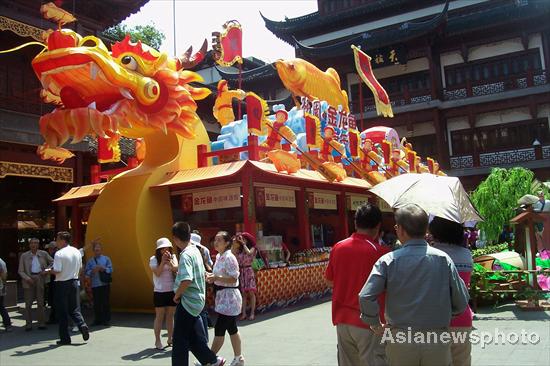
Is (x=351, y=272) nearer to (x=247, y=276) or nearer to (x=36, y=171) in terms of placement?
(x=247, y=276)

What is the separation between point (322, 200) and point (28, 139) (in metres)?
7.78

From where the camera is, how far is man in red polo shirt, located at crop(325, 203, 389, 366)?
11.8 feet

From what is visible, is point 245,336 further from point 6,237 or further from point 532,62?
point 532,62

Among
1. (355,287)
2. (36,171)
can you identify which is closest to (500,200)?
(36,171)

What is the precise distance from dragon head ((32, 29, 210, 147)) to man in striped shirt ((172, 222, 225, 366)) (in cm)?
485

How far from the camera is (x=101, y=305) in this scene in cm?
918

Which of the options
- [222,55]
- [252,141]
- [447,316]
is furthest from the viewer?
[222,55]

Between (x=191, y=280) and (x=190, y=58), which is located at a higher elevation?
(x=190, y=58)

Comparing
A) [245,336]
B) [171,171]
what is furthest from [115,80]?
[245,336]

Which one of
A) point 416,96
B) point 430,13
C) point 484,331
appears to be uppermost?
point 430,13

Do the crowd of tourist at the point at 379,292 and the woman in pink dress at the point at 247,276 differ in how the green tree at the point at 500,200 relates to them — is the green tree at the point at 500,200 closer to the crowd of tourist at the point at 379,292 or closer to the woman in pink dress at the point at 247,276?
the woman in pink dress at the point at 247,276

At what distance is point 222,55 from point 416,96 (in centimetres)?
1939

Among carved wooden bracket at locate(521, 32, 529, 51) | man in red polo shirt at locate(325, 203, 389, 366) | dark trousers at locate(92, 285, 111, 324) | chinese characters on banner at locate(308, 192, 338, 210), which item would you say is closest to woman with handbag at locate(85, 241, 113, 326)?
dark trousers at locate(92, 285, 111, 324)

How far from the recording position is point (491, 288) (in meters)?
9.04
